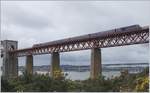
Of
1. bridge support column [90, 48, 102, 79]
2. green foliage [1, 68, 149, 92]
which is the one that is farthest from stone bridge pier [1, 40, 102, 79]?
green foliage [1, 68, 149, 92]

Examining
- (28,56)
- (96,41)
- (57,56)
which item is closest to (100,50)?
(96,41)

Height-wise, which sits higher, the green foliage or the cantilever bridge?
the cantilever bridge

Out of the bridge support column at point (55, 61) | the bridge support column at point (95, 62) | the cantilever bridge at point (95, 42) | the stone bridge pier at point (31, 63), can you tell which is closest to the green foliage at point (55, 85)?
the stone bridge pier at point (31, 63)

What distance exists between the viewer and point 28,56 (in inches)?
1790

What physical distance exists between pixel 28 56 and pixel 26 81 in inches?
1295

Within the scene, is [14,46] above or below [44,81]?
above

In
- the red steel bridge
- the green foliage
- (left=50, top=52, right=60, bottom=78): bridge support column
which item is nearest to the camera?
the green foliage

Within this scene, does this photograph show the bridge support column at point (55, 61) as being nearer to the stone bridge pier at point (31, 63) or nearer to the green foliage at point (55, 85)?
the stone bridge pier at point (31, 63)

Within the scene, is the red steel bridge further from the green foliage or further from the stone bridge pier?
the green foliage

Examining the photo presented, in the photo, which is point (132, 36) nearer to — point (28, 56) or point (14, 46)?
point (28, 56)

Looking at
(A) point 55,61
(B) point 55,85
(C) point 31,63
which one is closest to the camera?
(B) point 55,85

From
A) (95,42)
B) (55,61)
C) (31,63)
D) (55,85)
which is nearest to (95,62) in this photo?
(95,42)

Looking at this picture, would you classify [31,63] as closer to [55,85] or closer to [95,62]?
[95,62]

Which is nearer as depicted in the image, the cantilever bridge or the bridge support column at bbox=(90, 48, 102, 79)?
the cantilever bridge
